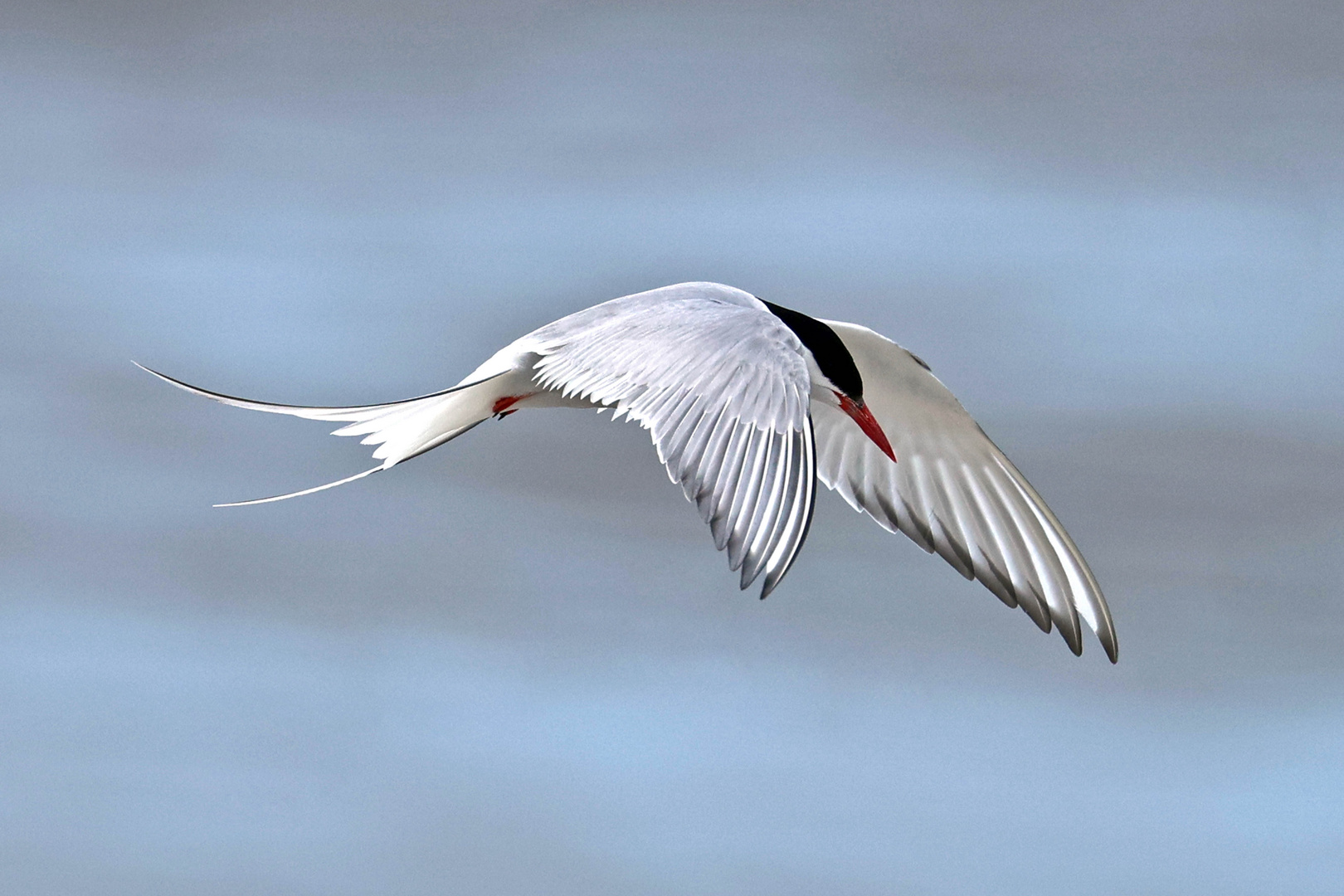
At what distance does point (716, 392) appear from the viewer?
70 cm

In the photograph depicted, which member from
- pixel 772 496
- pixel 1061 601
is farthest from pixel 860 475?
pixel 772 496

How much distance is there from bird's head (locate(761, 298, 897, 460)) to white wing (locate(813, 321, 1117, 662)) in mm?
119

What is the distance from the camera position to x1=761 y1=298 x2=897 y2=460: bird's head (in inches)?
33.1

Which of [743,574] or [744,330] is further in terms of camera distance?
[744,330]

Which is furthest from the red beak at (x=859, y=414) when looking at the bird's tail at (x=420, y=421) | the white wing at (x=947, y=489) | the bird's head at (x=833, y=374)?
the bird's tail at (x=420, y=421)

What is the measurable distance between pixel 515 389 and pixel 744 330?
21 centimetres

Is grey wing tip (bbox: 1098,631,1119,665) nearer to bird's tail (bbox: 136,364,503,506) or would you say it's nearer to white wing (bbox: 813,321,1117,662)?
white wing (bbox: 813,321,1117,662)

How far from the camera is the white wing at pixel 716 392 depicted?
2.01 ft

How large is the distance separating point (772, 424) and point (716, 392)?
0.14 ft

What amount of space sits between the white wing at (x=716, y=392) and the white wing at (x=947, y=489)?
0.23 meters

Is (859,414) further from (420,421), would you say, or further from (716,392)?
(420,421)

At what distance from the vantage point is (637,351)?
76 centimetres

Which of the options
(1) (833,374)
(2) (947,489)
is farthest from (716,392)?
(2) (947,489)

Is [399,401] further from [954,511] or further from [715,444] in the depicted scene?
[954,511]
